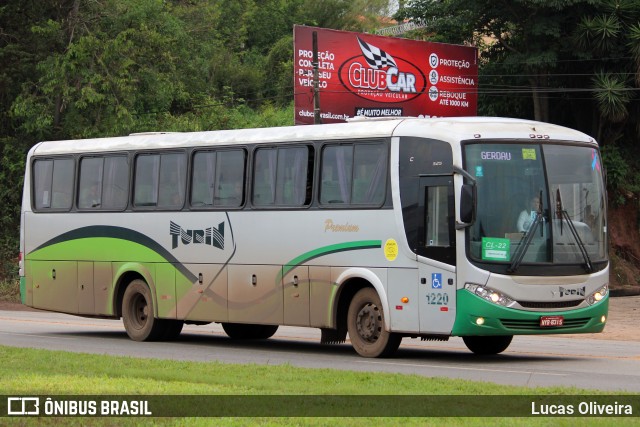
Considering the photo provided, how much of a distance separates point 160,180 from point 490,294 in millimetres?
7487

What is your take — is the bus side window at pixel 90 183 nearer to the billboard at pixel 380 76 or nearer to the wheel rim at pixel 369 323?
the wheel rim at pixel 369 323

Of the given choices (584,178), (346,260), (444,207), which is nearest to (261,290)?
(346,260)

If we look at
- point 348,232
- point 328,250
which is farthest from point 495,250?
point 328,250

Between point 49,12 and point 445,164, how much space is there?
30.8 meters

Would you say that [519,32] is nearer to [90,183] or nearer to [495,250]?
[90,183]

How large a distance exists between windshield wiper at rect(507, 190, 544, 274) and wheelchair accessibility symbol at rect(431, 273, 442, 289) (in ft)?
3.17

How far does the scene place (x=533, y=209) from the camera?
17.1 metres

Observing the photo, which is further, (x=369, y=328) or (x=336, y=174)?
(x=336, y=174)

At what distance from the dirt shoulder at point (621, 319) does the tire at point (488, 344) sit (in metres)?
6.08

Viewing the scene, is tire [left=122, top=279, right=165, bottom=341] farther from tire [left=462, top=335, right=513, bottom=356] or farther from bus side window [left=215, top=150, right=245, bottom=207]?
tire [left=462, top=335, right=513, bottom=356]

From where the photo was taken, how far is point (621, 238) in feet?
143

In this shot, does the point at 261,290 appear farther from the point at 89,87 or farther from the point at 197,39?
the point at 197,39

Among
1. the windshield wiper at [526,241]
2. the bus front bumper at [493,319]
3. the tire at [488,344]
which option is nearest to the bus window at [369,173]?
the bus front bumper at [493,319]

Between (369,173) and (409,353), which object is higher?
(369,173)
